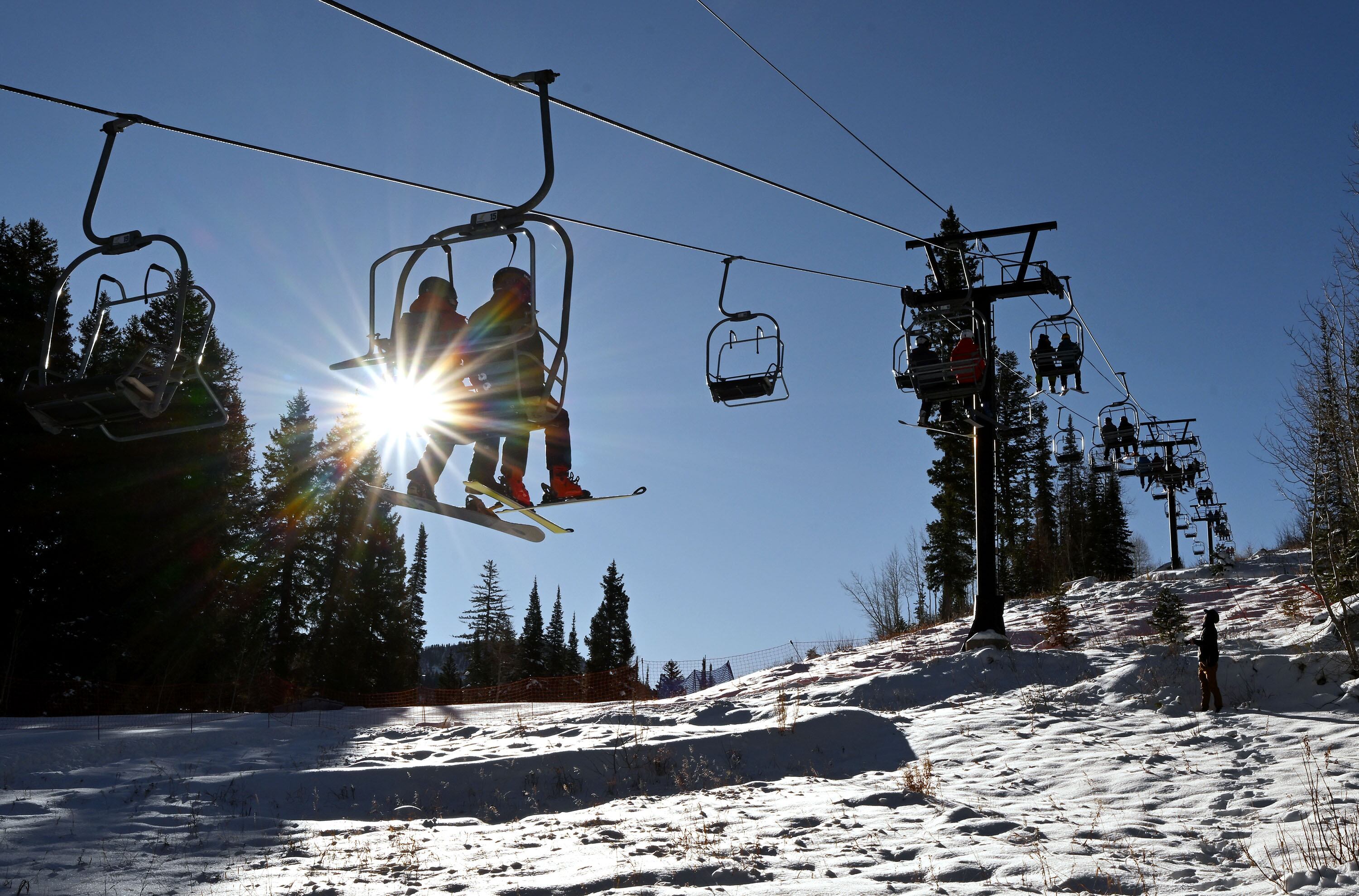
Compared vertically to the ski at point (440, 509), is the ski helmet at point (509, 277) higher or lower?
higher

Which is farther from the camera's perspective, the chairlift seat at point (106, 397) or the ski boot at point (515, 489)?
the ski boot at point (515, 489)

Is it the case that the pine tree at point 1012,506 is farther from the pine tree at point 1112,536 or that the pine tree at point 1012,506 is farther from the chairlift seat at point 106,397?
the chairlift seat at point 106,397

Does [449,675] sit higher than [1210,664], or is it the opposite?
A: [1210,664]

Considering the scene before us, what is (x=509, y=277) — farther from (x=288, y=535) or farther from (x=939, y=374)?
(x=288, y=535)

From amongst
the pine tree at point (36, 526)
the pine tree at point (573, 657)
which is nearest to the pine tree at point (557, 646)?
the pine tree at point (573, 657)

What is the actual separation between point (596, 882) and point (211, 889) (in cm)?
266

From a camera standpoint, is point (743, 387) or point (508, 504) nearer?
point (508, 504)

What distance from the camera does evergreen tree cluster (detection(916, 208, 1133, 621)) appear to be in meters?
39.0

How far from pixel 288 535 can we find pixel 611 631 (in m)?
32.5

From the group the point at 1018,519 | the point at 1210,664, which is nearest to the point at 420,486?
the point at 1210,664

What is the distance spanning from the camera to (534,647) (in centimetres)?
6125

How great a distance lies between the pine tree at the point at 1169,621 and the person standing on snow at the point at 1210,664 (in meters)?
2.92

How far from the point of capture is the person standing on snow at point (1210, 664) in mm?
10930

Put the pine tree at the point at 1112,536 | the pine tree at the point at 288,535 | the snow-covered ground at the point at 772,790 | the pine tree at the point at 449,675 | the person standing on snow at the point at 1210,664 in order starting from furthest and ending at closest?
the pine tree at the point at 449,675, the pine tree at the point at 1112,536, the pine tree at the point at 288,535, the person standing on snow at the point at 1210,664, the snow-covered ground at the point at 772,790
